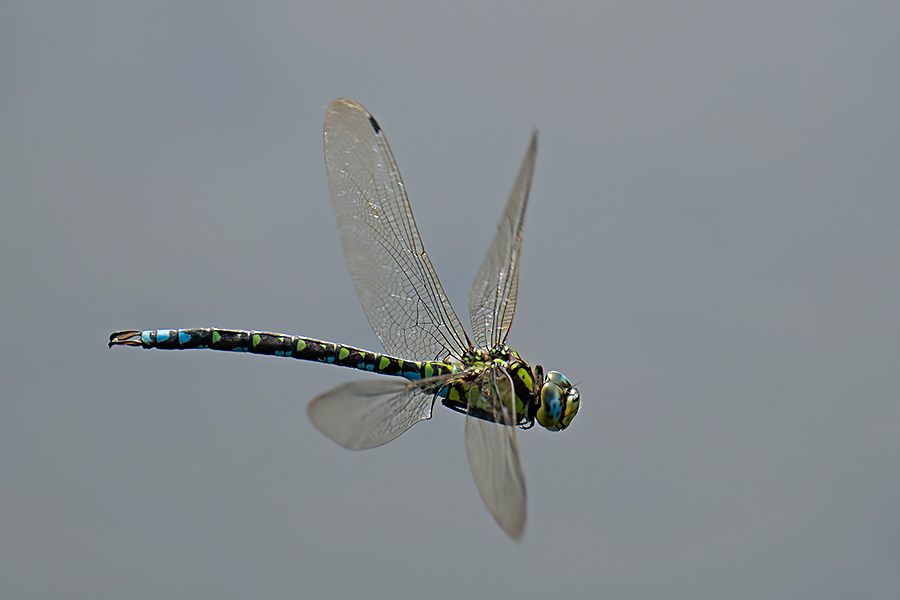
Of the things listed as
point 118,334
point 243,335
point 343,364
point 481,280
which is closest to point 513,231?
point 481,280

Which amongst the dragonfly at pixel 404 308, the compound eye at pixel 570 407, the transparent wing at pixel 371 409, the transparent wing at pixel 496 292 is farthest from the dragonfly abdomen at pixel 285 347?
the compound eye at pixel 570 407

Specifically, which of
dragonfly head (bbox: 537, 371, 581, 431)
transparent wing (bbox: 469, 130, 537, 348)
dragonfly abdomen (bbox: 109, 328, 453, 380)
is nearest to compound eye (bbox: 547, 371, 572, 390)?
dragonfly head (bbox: 537, 371, 581, 431)

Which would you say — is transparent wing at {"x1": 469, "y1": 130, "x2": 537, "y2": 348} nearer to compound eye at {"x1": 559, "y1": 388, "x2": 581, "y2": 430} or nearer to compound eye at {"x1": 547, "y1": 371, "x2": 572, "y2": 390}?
compound eye at {"x1": 547, "y1": 371, "x2": 572, "y2": 390}

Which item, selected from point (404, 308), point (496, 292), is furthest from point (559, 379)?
point (404, 308)

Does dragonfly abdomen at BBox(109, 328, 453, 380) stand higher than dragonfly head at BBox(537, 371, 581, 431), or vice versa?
dragonfly abdomen at BBox(109, 328, 453, 380)

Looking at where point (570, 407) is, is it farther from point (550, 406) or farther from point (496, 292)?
point (496, 292)

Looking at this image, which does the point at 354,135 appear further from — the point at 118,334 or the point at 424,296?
the point at 118,334

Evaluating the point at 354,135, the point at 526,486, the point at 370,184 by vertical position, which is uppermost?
the point at 354,135
